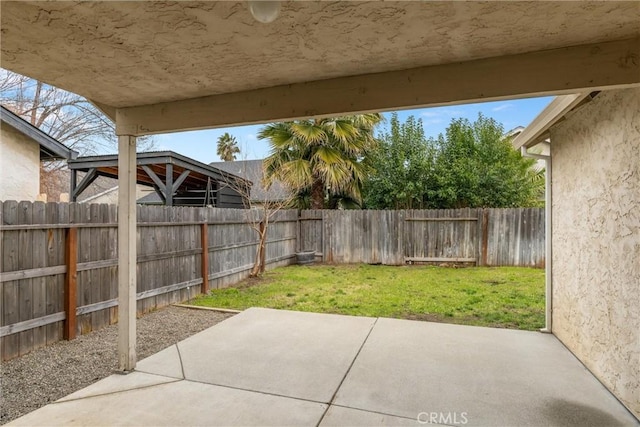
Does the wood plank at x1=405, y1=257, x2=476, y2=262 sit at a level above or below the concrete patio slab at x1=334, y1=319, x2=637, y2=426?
above

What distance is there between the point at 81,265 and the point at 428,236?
301 inches

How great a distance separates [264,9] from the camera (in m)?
1.57

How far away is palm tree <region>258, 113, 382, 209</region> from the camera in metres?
8.74

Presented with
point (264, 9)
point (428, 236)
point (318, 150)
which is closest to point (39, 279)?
point (264, 9)

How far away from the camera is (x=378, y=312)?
5082 mm

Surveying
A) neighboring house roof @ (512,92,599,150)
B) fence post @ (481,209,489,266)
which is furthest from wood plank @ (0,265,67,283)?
fence post @ (481,209,489,266)

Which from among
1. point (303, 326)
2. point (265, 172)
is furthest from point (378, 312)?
point (265, 172)

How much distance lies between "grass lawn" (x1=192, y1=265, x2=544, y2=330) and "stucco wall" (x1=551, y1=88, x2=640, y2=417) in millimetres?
1190

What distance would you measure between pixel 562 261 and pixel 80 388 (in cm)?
479

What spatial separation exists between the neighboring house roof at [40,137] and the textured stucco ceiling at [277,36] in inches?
213

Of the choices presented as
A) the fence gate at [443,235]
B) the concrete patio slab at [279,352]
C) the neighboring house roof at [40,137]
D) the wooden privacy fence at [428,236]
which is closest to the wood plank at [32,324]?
the concrete patio slab at [279,352]

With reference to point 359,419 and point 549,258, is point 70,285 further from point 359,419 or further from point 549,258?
→ point 549,258

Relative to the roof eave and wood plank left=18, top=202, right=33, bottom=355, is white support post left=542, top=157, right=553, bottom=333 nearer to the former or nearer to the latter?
the roof eave

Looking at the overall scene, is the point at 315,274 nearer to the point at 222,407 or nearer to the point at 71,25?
the point at 222,407
